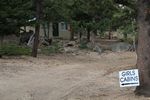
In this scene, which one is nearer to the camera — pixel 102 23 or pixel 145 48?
pixel 145 48

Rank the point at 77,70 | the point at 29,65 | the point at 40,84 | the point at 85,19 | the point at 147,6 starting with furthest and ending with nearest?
1. the point at 85,19
2. the point at 29,65
3. the point at 77,70
4. the point at 40,84
5. the point at 147,6

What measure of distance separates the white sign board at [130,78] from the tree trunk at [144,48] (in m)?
0.40

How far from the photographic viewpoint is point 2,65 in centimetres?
2023

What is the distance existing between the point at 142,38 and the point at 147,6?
0.84m

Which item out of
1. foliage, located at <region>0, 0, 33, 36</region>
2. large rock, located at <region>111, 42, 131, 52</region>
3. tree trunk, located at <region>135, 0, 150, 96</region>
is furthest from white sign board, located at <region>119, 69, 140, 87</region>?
large rock, located at <region>111, 42, 131, 52</region>

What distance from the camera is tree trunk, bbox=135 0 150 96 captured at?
440 inches

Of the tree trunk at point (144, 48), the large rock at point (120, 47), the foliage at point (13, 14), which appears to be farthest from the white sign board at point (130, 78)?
the large rock at point (120, 47)

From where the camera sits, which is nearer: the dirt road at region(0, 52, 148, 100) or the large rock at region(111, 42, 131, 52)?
the dirt road at region(0, 52, 148, 100)

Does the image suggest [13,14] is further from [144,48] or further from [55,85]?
[144,48]

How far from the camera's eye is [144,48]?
1125cm

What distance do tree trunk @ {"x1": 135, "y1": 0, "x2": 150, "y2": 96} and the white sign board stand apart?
1.32 feet

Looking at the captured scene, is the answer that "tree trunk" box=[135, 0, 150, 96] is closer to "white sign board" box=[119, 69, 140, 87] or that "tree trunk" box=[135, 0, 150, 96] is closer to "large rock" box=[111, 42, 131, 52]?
"white sign board" box=[119, 69, 140, 87]

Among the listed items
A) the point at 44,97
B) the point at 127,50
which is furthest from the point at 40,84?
the point at 127,50

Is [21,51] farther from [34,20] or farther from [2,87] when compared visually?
[2,87]
